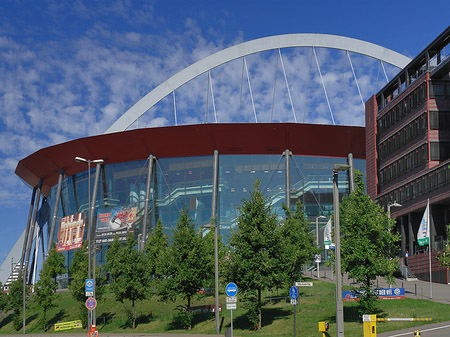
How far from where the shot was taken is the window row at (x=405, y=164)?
2601 inches

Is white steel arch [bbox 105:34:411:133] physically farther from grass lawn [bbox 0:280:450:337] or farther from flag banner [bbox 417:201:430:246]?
flag banner [bbox 417:201:430:246]

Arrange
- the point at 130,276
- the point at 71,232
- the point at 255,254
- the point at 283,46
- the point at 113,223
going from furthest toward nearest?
1. the point at 71,232
2. the point at 283,46
3. the point at 113,223
4. the point at 130,276
5. the point at 255,254

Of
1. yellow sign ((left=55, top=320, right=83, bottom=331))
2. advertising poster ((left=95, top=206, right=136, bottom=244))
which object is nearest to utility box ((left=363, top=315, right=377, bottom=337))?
yellow sign ((left=55, top=320, right=83, bottom=331))

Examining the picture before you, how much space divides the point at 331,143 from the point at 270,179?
938 centimetres

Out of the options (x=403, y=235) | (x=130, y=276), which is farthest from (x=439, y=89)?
(x=130, y=276)

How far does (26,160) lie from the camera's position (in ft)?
302

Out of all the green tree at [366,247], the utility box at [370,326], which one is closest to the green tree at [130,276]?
the green tree at [366,247]

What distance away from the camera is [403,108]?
71.0 metres

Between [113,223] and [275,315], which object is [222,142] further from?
[275,315]

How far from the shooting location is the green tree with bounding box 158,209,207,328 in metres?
43.1

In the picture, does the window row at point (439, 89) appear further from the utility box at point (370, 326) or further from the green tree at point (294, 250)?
the utility box at point (370, 326)

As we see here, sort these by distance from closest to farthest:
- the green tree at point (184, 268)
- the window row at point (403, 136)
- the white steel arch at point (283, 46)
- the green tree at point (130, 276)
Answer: the green tree at point (184, 268) < the green tree at point (130, 276) < the window row at point (403, 136) < the white steel arch at point (283, 46)

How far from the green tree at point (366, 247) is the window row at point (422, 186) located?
24597 mm

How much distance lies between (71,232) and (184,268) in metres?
49.4
